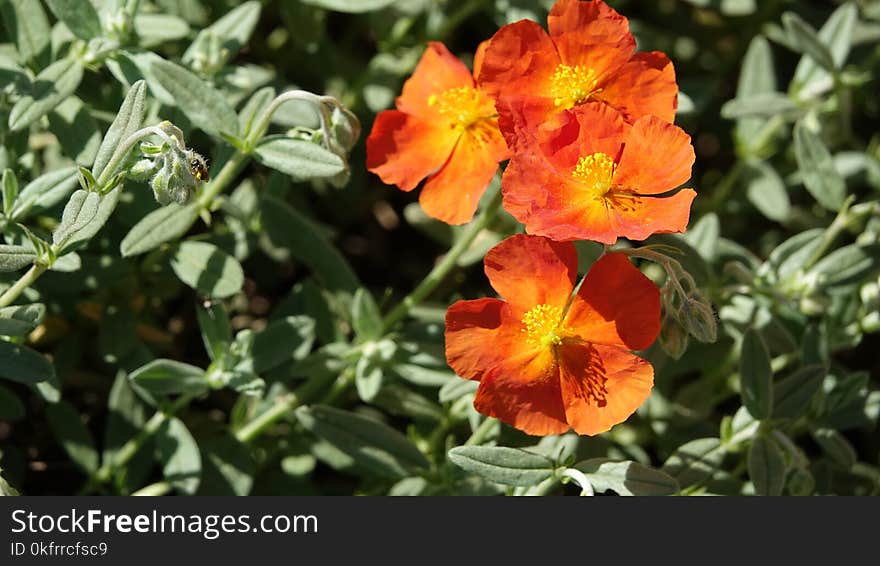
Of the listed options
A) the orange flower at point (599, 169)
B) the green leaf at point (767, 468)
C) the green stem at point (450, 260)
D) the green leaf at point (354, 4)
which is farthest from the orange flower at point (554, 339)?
the green leaf at point (354, 4)

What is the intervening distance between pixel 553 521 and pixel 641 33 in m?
2.11

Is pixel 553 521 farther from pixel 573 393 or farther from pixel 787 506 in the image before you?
pixel 787 506

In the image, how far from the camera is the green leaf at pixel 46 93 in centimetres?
297

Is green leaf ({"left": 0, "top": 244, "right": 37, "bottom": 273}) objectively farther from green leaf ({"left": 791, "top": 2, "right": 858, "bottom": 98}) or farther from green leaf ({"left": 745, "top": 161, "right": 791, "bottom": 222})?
Answer: green leaf ({"left": 791, "top": 2, "right": 858, "bottom": 98})

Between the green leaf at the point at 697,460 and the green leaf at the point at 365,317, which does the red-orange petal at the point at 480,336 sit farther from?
the green leaf at the point at 697,460

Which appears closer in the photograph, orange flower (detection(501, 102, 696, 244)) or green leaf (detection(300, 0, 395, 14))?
orange flower (detection(501, 102, 696, 244))

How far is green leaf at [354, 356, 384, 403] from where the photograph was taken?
3088mm

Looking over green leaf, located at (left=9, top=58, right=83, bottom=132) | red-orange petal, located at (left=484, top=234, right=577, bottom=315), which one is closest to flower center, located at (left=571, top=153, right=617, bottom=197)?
red-orange petal, located at (left=484, top=234, right=577, bottom=315)

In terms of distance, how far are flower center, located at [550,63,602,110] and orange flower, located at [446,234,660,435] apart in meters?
0.41

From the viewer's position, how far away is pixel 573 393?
105 inches

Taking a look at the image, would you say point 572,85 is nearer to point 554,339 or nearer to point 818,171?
point 554,339

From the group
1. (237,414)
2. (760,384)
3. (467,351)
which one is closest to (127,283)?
(237,414)

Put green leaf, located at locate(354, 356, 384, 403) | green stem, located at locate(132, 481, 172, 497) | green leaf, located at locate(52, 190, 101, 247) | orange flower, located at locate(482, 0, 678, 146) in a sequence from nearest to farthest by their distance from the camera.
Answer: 1. green leaf, located at locate(52, 190, 101, 247)
2. orange flower, located at locate(482, 0, 678, 146)
3. green leaf, located at locate(354, 356, 384, 403)
4. green stem, located at locate(132, 481, 172, 497)

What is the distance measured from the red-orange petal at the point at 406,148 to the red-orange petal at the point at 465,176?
4cm
